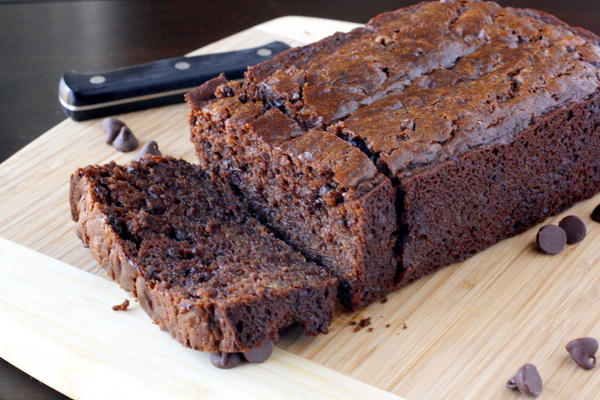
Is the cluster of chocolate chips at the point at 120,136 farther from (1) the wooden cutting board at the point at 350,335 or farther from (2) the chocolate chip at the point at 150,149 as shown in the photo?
(1) the wooden cutting board at the point at 350,335

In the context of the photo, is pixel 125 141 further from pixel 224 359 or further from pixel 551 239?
pixel 551 239

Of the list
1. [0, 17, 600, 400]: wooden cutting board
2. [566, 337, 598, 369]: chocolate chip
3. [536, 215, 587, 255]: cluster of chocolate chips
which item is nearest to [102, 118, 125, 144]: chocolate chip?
[0, 17, 600, 400]: wooden cutting board

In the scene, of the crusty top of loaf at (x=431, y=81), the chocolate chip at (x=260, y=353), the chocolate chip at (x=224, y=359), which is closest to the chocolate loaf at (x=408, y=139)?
the crusty top of loaf at (x=431, y=81)

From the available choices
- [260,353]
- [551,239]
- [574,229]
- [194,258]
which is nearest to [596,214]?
[574,229]

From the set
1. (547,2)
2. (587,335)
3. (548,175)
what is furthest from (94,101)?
(547,2)

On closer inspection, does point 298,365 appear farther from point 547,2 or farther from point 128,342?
point 547,2

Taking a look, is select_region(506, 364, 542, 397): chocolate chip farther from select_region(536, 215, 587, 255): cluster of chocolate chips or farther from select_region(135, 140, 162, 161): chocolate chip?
select_region(135, 140, 162, 161): chocolate chip
